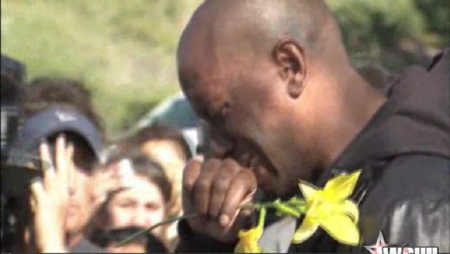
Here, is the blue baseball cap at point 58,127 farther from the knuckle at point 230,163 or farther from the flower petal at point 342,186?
the flower petal at point 342,186

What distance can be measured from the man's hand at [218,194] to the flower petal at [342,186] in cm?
35

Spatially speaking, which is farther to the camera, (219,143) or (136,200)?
(136,200)

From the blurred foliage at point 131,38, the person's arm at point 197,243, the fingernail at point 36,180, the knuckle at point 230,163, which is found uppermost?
the blurred foliage at point 131,38

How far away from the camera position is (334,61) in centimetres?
229

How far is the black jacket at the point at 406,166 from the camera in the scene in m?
1.89

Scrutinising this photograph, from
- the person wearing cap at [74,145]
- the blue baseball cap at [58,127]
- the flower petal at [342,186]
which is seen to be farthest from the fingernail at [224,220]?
the blue baseball cap at [58,127]

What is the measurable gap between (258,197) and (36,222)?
1.16m

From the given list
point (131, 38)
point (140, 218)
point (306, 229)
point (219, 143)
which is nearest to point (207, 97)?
point (219, 143)

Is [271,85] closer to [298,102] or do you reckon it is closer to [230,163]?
[298,102]

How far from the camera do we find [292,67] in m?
2.22

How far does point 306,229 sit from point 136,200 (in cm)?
202

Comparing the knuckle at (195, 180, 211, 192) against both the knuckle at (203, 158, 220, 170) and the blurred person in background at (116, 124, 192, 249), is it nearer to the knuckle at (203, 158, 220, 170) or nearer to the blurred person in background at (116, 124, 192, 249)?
the knuckle at (203, 158, 220, 170)

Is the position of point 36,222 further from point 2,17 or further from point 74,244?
point 2,17

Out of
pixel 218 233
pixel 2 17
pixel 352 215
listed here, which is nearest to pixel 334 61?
pixel 352 215
